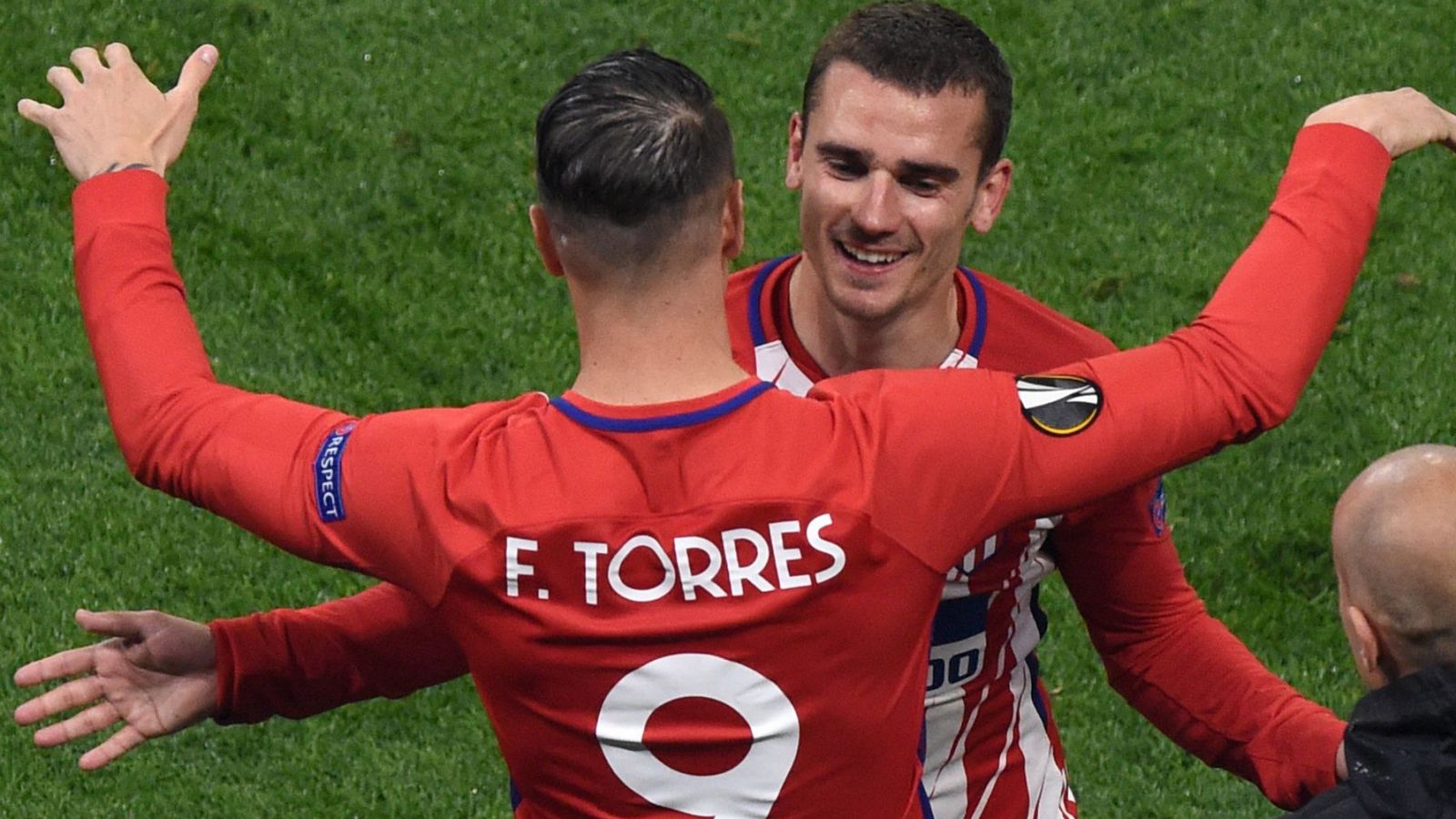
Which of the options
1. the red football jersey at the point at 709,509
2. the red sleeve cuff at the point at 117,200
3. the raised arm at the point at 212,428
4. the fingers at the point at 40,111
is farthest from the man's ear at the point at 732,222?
the fingers at the point at 40,111

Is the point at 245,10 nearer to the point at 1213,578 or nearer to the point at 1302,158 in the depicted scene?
the point at 1213,578

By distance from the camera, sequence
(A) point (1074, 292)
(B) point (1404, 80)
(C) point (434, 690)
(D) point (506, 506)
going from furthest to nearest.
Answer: (B) point (1404, 80) < (A) point (1074, 292) < (C) point (434, 690) < (D) point (506, 506)

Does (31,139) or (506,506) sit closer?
(506,506)

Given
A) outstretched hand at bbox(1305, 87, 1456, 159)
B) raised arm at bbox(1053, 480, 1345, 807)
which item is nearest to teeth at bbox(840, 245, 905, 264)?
raised arm at bbox(1053, 480, 1345, 807)

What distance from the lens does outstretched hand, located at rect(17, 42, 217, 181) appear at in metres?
2.98

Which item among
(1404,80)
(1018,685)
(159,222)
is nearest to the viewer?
(159,222)

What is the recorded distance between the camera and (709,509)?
8.63ft

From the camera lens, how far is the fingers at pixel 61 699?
125 inches

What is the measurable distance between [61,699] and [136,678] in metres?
0.12

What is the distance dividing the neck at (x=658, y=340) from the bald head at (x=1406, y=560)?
91cm

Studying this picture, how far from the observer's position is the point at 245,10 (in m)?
7.69

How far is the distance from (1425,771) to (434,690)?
3615mm

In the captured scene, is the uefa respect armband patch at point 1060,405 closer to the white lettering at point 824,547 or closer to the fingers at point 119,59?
the white lettering at point 824,547

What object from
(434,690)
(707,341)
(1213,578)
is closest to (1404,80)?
(1213,578)
